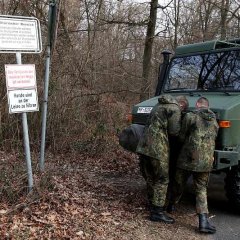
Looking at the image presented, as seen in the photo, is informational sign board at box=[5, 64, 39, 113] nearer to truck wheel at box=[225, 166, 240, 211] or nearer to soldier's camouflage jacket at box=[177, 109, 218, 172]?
soldier's camouflage jacket at box=[177, 109, 218, 172]

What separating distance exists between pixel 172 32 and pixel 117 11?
709cm

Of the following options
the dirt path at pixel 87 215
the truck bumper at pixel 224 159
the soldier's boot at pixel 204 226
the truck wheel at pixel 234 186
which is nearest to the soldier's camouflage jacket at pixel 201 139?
the truck bumper at pixel 224 159

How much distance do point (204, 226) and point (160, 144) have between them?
48.7 inches

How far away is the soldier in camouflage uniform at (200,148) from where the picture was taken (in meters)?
5.76

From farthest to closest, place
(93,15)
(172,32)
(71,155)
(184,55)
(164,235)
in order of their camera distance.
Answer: (172,32) < (93,15) < (71,155) < (184,55) < (164,235)

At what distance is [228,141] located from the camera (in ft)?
20.2

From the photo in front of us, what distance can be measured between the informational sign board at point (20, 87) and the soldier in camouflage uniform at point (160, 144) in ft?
5.39

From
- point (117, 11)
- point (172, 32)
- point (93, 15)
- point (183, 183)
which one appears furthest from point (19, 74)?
point (172, 32)

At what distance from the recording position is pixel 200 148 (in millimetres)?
5754

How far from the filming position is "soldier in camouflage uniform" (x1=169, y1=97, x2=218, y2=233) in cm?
576

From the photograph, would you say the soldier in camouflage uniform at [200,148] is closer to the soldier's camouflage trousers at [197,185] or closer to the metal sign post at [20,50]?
the soldier's camouflage trousers at [197,185]

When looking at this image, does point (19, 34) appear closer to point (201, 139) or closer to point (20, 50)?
point (20, 50)

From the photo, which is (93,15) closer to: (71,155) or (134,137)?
(71,155)

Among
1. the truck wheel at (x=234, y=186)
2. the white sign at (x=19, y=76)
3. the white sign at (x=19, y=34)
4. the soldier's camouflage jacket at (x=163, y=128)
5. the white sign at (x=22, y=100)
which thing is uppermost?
the white sign at (x=19, y=34)
